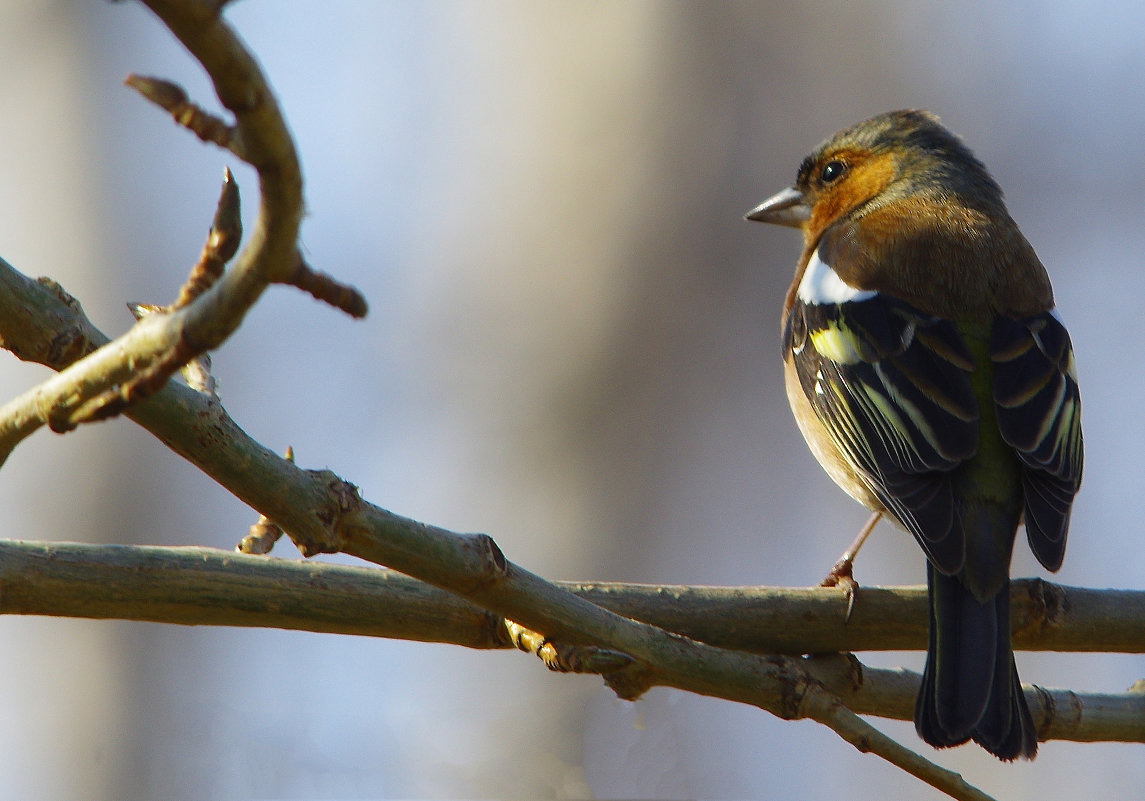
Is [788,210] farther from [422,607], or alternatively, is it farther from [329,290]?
[329,290]

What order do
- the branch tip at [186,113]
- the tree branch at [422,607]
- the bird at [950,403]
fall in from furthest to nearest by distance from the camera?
the bird at [950,403] < the tree branch at [422,607] < the branch tip at [186,113]

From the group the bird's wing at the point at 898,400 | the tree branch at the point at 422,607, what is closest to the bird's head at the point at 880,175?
the bird's wing at the point at 898,400

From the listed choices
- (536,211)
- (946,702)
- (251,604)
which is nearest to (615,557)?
(536,211)

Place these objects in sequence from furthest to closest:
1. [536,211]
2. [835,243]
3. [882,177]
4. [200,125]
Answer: [536,211], [882,177], [835,243], [200,125]

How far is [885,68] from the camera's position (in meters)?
7.81

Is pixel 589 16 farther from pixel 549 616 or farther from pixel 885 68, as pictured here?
pixel 549 616

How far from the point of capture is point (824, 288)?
4277 mm

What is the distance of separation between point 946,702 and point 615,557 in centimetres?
383

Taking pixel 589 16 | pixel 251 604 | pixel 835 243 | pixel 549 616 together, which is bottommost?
pixel 251 604

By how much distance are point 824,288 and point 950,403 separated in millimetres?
866

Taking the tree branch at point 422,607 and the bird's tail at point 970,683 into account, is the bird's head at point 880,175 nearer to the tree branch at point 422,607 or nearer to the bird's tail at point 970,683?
the bird's tail at point 970,683

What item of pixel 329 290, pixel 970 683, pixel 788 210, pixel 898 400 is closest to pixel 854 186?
pixel 788 210

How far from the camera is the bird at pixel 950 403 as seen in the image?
9.73 ft

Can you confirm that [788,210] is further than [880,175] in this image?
Yes
